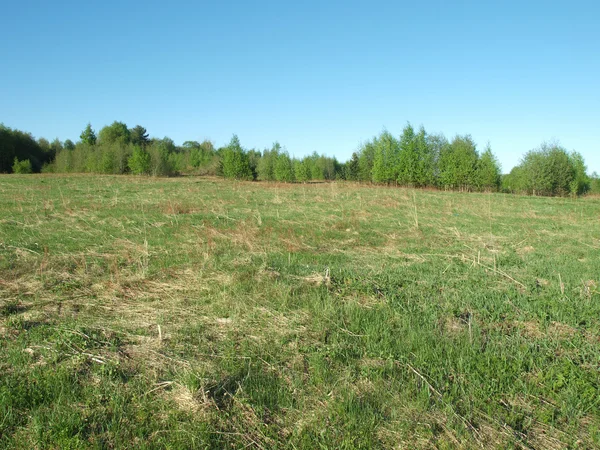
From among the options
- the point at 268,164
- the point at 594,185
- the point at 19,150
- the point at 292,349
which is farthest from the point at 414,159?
the point at 19,150

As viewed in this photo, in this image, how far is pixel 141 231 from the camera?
914 centimetres

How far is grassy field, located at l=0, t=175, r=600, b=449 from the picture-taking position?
2393mm

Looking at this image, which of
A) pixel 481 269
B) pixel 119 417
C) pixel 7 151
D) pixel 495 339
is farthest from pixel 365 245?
pixel 7 151

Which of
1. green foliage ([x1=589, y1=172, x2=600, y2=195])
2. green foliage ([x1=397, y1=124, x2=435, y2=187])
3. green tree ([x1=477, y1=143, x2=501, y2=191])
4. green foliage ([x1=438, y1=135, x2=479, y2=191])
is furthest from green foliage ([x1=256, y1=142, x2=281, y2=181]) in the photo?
green foliage ([x1=589, y1=172, x2=600, y2=195])

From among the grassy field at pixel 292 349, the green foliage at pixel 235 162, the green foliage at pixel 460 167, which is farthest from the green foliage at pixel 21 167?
the green foliage at pixel 460 167

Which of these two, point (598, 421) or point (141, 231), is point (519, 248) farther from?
point (141, 231)

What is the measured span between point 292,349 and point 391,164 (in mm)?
37869

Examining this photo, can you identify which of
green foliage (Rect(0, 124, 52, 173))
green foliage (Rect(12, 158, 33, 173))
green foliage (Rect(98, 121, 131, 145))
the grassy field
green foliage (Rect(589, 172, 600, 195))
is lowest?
the grassy field

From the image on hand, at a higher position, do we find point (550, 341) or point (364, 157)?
point (364, 157)

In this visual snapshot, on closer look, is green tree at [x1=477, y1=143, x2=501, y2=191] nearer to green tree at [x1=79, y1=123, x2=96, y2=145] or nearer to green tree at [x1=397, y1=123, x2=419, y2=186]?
green tree at [x1=397, y1=123, x2=419, y2=186]

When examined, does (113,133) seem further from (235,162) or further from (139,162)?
(235,162)

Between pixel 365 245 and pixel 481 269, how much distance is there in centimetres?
295

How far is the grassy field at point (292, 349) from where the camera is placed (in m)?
2.39

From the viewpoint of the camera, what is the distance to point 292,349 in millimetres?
3480
